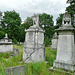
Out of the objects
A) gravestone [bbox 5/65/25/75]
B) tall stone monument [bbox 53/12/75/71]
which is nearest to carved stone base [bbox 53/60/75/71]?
tall stone monument [bbox 53/12/75/71]

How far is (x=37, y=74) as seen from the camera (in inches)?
150

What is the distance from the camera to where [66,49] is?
16.0ft

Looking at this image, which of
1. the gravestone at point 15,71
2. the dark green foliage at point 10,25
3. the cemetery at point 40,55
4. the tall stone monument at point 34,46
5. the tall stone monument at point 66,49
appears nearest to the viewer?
the gravestone at point 15,71

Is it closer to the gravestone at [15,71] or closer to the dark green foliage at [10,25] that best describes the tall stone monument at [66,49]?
the gravestone at [15,71]

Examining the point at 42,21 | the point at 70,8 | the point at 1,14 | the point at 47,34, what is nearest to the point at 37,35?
the point at 70,8

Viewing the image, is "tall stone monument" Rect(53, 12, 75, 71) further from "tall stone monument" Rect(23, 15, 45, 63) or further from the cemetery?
"tall stone monument" Rect(23, 15, 45, 63)

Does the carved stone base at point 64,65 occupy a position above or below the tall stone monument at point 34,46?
below

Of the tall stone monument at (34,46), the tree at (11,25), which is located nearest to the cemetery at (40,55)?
the tall stone monument at (34,46)

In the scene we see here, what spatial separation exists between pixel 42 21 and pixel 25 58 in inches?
1515

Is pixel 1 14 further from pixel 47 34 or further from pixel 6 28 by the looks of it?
pixel 47 34

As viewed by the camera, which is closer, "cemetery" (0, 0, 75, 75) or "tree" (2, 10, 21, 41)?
"cemetery" (0, 0, 75, 75)

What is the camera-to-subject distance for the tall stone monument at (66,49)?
15.6ft

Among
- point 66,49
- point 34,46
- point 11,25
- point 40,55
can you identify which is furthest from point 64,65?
point 11,25

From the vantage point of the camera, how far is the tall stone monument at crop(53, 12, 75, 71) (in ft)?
15.6
